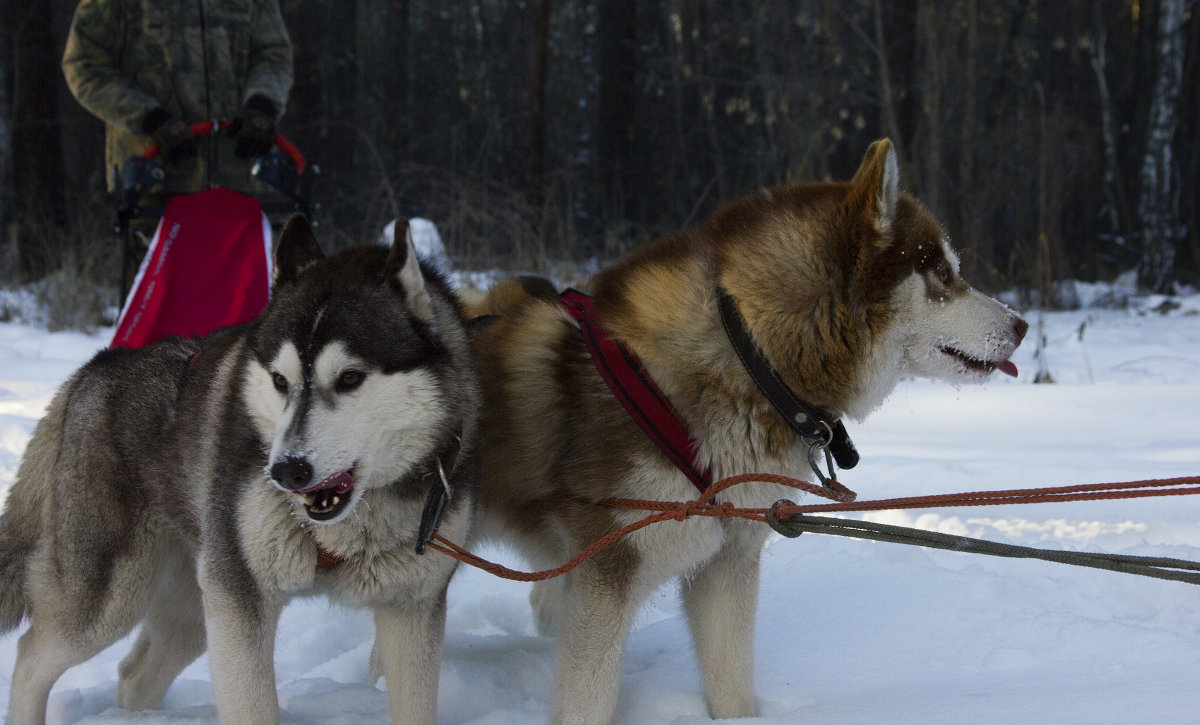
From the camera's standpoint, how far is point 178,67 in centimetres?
387

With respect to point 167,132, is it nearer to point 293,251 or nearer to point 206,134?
point 206,134

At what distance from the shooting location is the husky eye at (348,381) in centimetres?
189

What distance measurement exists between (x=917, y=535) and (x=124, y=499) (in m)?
1.83

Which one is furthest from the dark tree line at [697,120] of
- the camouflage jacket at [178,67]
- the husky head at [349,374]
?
the husky head at [349,374]

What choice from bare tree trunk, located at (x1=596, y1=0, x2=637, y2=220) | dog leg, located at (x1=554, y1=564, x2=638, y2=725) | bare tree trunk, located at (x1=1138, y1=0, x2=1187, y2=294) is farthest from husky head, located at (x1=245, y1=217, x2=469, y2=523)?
bare tree trunk, located at (x1=596, y1=0, x2=637, y2=220)

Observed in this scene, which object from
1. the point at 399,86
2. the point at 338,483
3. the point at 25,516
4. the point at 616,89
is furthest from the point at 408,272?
the point at 399,86

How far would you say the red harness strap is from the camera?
2158 millimetres

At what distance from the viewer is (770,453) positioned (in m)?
2.21

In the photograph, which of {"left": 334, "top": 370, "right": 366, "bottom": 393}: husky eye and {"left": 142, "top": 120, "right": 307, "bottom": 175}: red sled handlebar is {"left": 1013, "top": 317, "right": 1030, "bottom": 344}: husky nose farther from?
Result: {"left": 142, "top": 120, "right": 307, "bottom": 175}: red sled handlebar

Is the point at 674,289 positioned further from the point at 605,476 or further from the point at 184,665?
the point at 184,665

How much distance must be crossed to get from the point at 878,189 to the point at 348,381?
1.28m

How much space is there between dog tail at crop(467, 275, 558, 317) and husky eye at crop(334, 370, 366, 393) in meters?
0.82

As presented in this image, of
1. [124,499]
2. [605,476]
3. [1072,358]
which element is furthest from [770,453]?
[1072,358]

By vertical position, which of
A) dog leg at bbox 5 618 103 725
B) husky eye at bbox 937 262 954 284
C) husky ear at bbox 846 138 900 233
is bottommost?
dog leg at bbox 5 618 103 725
